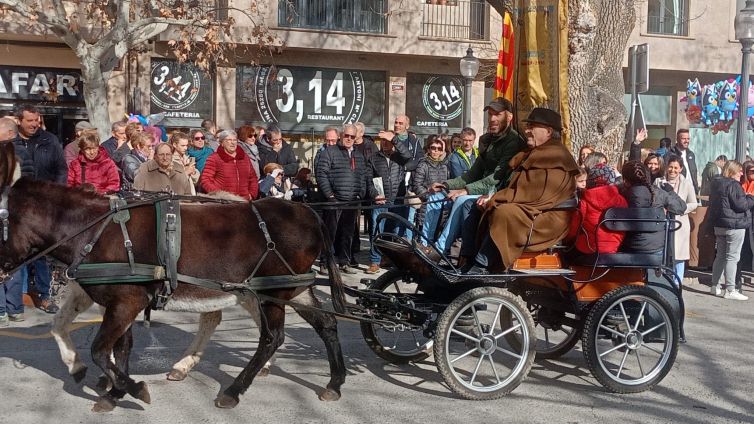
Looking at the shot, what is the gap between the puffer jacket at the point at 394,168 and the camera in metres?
13.9

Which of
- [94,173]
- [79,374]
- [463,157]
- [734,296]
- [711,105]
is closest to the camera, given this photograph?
[79,374]

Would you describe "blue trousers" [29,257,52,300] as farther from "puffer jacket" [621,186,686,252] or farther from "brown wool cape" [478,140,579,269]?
"puffer jacket" [621,186,686,252]

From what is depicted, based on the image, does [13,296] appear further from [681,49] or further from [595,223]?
→ [681,49]

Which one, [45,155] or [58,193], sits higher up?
[45,155]

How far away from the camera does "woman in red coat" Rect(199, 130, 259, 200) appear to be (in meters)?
11.2

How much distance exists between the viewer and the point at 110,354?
6.36 metres

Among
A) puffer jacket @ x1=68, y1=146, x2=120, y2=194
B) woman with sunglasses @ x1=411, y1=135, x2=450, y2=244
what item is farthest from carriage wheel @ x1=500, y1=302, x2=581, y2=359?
puffer jacket @ x1=68, y1=146, x2=120, y2=194

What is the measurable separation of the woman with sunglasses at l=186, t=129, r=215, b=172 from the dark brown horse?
6.78m

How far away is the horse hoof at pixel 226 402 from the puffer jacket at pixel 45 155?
13.7 feet

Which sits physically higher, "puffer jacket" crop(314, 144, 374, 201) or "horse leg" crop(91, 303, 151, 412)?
"puffer jacket" crop(314, 144, 374, 201)

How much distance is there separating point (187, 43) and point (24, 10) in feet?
9.24

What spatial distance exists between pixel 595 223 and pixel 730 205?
5862 millimetres

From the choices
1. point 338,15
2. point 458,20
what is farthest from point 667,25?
point 338,15

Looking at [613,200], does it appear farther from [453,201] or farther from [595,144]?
[595,144]
